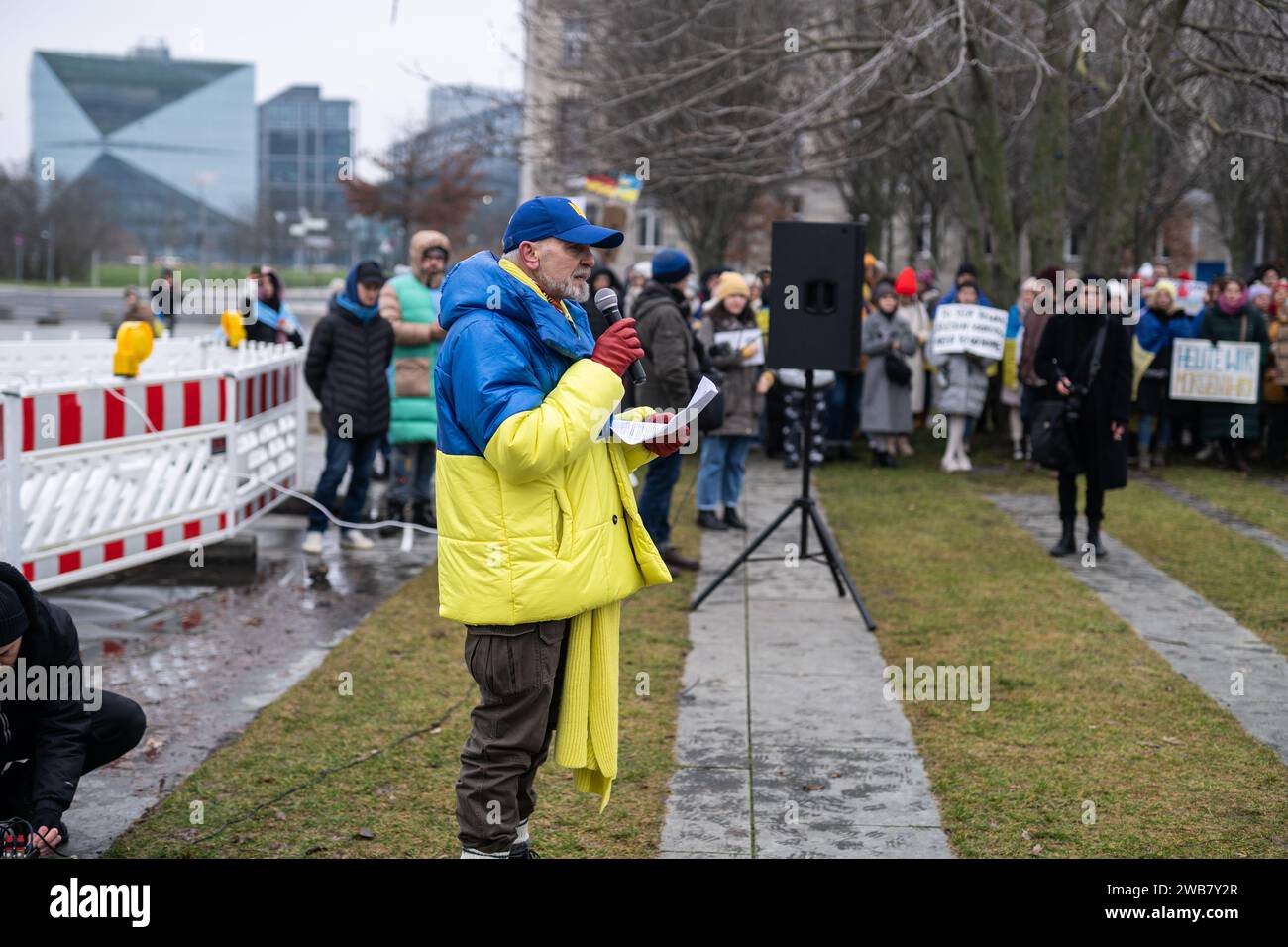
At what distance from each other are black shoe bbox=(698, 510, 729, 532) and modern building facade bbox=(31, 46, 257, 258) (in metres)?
123

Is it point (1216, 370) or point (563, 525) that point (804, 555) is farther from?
point (1216, 370)

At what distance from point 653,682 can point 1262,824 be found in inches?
115

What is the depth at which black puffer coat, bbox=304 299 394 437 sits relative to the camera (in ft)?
32.6

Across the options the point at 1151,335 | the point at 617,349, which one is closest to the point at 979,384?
the point at 1151,335

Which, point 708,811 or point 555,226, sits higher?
point 555,226

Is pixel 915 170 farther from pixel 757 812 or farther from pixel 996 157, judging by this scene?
pixel 757 812

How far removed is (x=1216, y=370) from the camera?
14.9 m

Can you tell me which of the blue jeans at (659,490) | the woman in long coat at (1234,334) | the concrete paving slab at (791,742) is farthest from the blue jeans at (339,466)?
the woman in long coat at (1234,334)

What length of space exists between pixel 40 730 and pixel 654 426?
2.30 meters

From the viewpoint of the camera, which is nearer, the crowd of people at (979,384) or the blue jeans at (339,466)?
the blue jeans at (339,466)

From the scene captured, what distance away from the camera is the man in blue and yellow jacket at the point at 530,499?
3922 mm

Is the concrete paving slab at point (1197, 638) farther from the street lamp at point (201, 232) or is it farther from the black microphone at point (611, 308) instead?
the street lamp at point (201, 232)

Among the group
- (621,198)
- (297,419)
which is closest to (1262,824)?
(297,419)

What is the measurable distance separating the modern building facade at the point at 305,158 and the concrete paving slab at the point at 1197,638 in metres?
74.6
